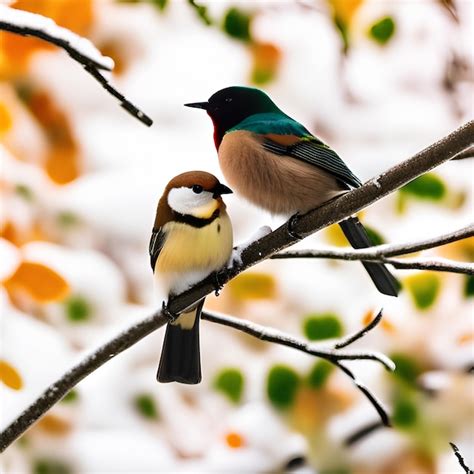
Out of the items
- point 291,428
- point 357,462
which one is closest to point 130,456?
point 291,428

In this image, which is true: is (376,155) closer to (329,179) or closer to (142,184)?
(142,184)

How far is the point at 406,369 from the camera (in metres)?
1.64

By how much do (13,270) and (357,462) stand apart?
750mm

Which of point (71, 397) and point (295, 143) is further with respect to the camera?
point (71, 397)

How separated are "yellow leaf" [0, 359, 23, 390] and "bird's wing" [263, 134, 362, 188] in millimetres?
505

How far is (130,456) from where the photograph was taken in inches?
67.7

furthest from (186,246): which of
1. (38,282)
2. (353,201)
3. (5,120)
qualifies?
(5,120)

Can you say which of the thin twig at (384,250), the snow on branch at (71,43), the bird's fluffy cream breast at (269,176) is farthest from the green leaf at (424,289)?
the snow on branch at (71,43)

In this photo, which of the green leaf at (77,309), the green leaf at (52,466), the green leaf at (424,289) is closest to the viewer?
the green leaf at (424,289)

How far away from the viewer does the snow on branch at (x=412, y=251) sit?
88 cm

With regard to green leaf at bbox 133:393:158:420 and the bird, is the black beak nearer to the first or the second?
the bird

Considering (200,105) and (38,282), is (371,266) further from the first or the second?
(38,282)

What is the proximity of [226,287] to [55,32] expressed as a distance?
1.19m

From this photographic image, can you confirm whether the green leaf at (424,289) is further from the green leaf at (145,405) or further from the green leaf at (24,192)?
the green leaf at (24,192)
